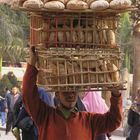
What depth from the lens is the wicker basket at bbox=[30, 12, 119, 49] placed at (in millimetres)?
4934

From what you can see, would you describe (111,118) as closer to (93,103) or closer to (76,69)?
(76,69)

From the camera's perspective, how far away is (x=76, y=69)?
4852 mm

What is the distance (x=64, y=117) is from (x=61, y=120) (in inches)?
1.2

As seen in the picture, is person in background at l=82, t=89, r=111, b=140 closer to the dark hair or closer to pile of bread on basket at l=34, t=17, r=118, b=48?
the dark hair

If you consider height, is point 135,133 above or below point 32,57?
below

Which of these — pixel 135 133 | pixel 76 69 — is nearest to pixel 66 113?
pixel 76 69

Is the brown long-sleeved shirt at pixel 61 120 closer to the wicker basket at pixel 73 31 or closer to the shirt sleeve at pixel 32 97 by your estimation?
the shirt sleeve at pixel 32 97

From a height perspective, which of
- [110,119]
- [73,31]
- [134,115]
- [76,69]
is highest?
[73,31]

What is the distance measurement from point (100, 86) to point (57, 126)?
0.49m

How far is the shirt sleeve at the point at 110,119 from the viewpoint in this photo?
519 cm

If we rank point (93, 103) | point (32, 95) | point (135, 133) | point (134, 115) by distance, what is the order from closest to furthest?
point (32, 95) < point (93, 103) < point (135, 133) < point (134, 115)

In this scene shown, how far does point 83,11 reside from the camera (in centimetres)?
486

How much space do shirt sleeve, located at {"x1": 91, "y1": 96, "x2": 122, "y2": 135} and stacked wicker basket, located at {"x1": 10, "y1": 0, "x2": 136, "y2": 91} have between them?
311mm

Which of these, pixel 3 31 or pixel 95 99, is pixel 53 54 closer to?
pixel 95 99
